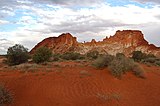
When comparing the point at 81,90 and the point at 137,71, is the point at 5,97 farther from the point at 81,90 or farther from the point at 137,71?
the point at 137,71

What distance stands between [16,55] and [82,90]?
20.7 metres

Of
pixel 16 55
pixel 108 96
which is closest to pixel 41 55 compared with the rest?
pixel 16 55

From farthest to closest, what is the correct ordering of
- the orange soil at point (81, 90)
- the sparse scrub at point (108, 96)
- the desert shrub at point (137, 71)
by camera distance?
1. the desert shrub at point (137, 71)
2. the sparse scrub at point (108, 96)
3. the orange soil at point (81, 90)

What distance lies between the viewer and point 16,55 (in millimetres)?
35125

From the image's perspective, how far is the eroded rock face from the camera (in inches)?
3260

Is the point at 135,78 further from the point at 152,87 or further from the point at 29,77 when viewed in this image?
the point at 29,77

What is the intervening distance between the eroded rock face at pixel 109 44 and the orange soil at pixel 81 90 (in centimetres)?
6293

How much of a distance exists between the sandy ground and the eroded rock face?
207 ft

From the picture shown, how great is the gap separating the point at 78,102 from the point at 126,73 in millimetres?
7583

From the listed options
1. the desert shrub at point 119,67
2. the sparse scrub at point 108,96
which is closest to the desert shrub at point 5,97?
the sparse scrub at point 108,96

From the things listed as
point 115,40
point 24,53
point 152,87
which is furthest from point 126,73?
point 115,40

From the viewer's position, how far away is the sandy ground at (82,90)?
13961 millimetres

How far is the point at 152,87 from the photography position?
18703 millimetres

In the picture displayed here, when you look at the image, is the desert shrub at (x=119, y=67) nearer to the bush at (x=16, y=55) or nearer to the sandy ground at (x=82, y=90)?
the sandy ground at (x=82, y=90)
